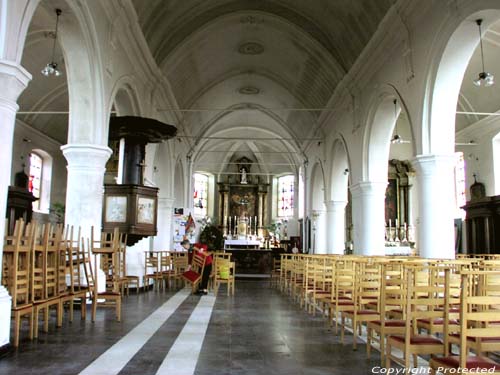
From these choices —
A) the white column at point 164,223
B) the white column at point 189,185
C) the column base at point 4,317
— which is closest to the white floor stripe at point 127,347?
the column base at point 4,317

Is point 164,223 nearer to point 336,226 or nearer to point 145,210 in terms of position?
point 336,226

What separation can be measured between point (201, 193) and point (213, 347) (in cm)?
2419

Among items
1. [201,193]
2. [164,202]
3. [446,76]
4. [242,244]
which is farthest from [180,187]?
[446,76]

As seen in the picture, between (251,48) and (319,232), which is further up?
(251,48)

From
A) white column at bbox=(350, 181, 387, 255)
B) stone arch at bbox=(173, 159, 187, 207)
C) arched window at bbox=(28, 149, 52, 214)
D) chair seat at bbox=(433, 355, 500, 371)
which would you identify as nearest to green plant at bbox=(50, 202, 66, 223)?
arched window at bbox=(28, 149, 52, 214)

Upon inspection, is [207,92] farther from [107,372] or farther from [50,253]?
[107,372]

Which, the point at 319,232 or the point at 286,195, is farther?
the point at 286,195

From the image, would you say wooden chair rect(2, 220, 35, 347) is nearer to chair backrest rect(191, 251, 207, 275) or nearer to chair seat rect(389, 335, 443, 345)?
chair seat rect(389, 335, 443, 345)

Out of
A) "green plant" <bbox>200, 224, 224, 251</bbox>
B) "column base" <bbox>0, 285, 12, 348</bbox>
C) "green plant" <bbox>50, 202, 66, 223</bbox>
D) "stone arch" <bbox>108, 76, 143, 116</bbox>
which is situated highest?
"stone arch" <bbox>108, 76, 143, 116</bbox>

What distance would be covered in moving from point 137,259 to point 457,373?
947 centimetres

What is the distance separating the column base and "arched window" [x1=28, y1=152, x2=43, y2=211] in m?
12.5

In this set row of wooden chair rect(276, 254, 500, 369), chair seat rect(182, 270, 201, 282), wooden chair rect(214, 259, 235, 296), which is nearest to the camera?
row of wooden chair rect(276, 254, 500, 369)

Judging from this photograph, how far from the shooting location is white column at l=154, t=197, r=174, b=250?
16.6m

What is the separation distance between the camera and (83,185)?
8.27m
